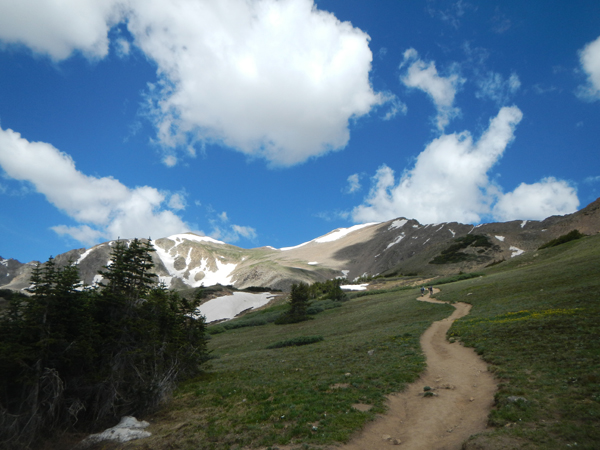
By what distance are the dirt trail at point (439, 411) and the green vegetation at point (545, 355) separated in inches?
27.4

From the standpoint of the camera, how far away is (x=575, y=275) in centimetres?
2958

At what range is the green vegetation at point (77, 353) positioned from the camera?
36.7 feet

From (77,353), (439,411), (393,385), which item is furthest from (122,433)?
(439,411)

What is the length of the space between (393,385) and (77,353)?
12975 millimetres

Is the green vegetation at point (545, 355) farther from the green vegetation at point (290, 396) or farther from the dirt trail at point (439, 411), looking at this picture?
the green vegetation at point (290, 396)

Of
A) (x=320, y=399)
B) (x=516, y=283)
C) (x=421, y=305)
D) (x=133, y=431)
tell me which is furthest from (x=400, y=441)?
(x=516, y=283)

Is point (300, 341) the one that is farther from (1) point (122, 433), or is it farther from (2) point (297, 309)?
(2) point (297, 309)

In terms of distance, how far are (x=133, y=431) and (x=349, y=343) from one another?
53.1 feet

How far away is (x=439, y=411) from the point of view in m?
11.1

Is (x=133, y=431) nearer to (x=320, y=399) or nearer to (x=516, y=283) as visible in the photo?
(x=320, y=399)

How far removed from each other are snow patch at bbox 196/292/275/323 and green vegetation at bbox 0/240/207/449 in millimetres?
69606

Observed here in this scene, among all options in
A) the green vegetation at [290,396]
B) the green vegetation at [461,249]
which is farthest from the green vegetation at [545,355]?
the green vegetation at [461,249]

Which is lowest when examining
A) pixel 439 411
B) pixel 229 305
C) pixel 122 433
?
pixel 439 411

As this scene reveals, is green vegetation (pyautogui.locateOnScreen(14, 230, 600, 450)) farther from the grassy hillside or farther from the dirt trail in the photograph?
the dirt trail
